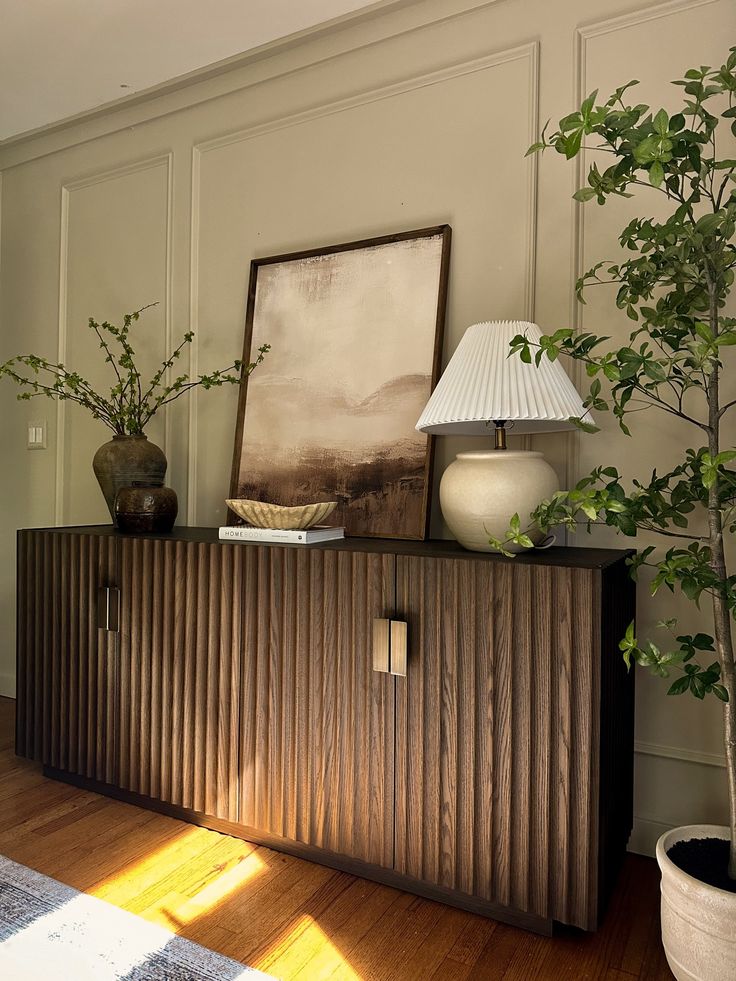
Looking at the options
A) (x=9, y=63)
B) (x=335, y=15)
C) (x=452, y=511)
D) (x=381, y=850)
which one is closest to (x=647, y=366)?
(x=452, y=511)

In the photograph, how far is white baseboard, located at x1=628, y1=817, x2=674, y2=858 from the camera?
6.08ft

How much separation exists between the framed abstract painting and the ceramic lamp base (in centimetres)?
36

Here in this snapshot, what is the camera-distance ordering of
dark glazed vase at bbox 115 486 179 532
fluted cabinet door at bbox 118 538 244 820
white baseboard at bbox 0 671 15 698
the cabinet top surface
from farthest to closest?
white baseboard at bbox 0 671 15 698
dark glazed vase at bbox 115 486 179 532
fluted cabinet door at bbox 118 538 244 820
the cabinet top surface

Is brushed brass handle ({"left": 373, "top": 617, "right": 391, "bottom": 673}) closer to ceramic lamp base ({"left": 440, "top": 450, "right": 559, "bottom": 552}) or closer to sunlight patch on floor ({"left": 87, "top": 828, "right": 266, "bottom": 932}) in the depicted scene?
ceramic lamp base ({"left": 440, "top": 450, "right": 559, "bottom": 552})

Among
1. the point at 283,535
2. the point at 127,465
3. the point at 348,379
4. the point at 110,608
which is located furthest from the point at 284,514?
the point at 127,465

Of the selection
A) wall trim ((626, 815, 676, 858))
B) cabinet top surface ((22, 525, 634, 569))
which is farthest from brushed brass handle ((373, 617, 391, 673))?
wall trim ((626, 815, 676, 858))

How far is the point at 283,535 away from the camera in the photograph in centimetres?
192

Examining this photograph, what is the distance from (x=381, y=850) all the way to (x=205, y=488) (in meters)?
1.41

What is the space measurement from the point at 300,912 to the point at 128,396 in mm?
1929

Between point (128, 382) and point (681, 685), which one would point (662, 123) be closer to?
point (681, 685)

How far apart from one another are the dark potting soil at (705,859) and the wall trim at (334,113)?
1.34 meters

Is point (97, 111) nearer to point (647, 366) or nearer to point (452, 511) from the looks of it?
point (452, 511)

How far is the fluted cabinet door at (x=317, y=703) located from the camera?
67.6 inches

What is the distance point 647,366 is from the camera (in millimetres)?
1322
